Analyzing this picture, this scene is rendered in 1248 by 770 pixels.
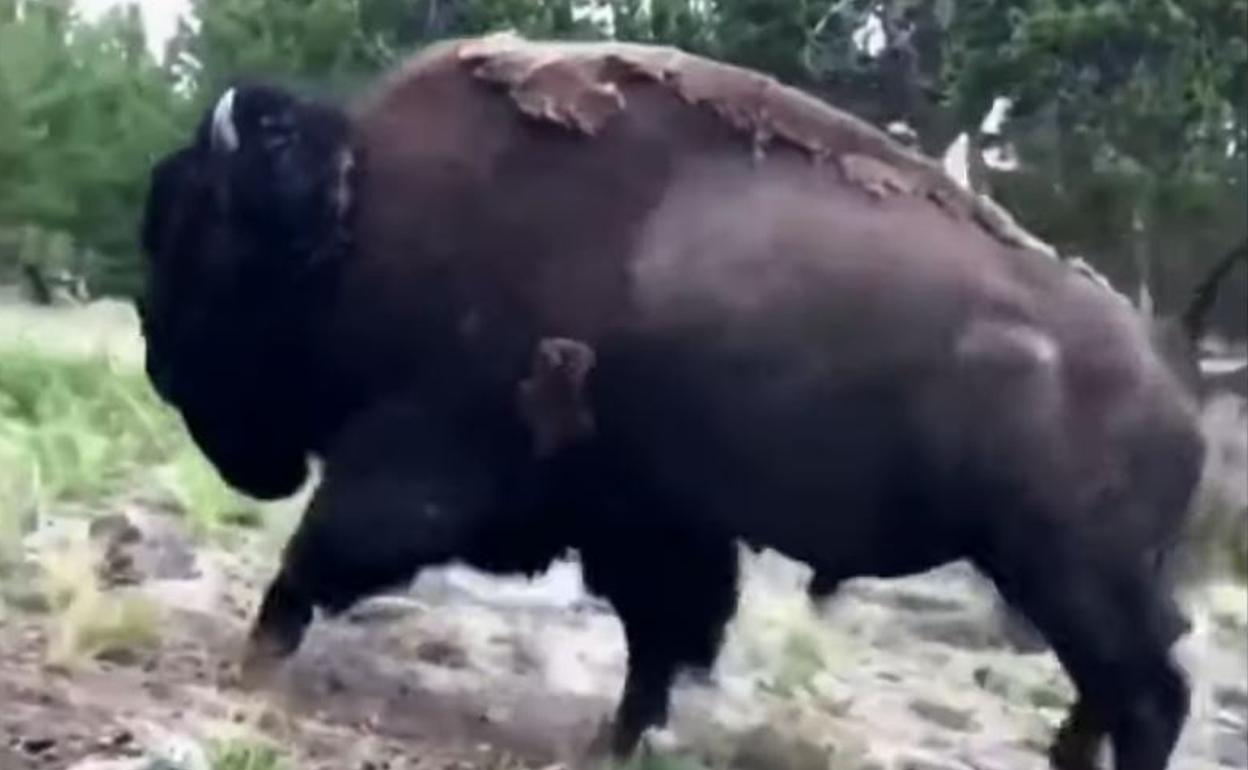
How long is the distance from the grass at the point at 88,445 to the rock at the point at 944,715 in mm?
420

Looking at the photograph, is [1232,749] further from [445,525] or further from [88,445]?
[88,445]

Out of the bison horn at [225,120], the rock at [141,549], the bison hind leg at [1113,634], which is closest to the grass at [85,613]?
the rock at [141,549]

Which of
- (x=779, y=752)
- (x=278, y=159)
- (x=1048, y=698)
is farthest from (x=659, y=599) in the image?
(x=278, y=159)

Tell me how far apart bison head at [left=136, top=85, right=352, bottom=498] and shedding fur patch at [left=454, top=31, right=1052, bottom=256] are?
108 millimetres

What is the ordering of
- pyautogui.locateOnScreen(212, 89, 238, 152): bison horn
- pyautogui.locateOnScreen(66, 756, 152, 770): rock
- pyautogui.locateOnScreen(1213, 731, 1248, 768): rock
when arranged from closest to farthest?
pyautogui.locateOnScreen(66, 756, 152, 770): rock < pyautogui.locateOnScreen(212, 89, 238, 152): bison horn < pyautogui.locateOnScreen(1213, 731, 1248, 768): rock

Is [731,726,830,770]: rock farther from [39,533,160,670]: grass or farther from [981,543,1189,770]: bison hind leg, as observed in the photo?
[39,533,160,670]: grass

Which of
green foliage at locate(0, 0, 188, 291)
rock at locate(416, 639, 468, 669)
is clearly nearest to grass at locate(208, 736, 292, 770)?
rock at locate(416, 639, 468, 669)

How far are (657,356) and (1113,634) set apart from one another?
292 mm

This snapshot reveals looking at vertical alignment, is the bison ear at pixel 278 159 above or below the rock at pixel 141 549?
above

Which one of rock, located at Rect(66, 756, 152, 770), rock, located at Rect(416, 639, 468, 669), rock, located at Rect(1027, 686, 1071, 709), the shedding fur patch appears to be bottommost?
rock, located at Rect(416, 639, 468, 669)

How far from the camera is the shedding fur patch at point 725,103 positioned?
1495 mm

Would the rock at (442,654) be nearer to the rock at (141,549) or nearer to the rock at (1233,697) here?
the rock at (141,549)

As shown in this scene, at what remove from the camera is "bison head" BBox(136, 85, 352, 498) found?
1.49 metres

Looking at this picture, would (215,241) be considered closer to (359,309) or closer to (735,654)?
(359,309)
